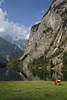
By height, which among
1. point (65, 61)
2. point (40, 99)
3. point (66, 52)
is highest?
point (66, 52)

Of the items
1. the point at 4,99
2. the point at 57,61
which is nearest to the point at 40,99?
the point at 4,99

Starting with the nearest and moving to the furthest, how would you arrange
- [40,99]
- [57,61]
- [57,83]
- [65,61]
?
[40,99]
[57,83]
[65,61]
[57,61]

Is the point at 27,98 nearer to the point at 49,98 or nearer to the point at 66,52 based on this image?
the point at 49,98

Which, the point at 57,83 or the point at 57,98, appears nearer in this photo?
the point at 57,98

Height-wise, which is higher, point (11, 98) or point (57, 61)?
point (57, 61)

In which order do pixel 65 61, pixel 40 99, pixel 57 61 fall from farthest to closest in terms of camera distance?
1. pixel 57 61
2. pixel 65 61
3. pixel 40 99

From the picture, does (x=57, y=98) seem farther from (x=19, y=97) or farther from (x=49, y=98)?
(x=19, y=97)

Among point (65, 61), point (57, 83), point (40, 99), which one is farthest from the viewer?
point (65, 61)

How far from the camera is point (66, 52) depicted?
7603 inches

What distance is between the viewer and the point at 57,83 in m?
35.8

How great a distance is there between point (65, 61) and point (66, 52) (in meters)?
22.4

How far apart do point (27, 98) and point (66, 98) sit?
5802 mm

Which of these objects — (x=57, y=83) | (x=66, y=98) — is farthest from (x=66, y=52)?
(x=66, y=98)

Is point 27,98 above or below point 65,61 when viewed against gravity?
below
